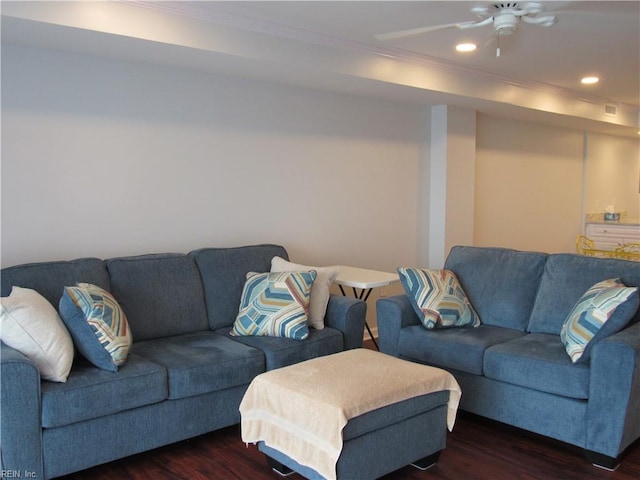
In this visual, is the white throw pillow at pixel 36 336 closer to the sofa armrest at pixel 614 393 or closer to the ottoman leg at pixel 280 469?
the ottoman leg at pixel 280 469

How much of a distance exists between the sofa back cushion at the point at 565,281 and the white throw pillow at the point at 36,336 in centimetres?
265

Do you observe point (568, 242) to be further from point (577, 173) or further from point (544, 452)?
point (544, 452)

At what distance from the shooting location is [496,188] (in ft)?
20.5

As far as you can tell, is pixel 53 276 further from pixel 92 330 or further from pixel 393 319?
pixel 393 319

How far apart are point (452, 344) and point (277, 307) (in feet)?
3.47

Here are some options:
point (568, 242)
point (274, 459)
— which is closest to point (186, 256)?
point (274, 459)

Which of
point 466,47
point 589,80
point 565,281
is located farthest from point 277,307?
point 589,80

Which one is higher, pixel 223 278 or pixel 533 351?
pixel 223 278

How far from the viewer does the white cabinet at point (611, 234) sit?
22.7 ft

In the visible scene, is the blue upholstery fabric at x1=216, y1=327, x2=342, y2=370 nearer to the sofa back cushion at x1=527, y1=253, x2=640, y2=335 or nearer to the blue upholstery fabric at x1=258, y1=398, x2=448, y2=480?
the blue upholstery fabric at x1=258, y1=398, x2=448, y2=480

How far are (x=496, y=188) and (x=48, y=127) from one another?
14.7 feet

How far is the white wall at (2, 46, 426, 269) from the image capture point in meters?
3.43

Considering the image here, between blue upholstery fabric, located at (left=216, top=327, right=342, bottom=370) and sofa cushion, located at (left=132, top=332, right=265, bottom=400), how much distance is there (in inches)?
2.6

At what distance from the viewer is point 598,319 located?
2924 mm
